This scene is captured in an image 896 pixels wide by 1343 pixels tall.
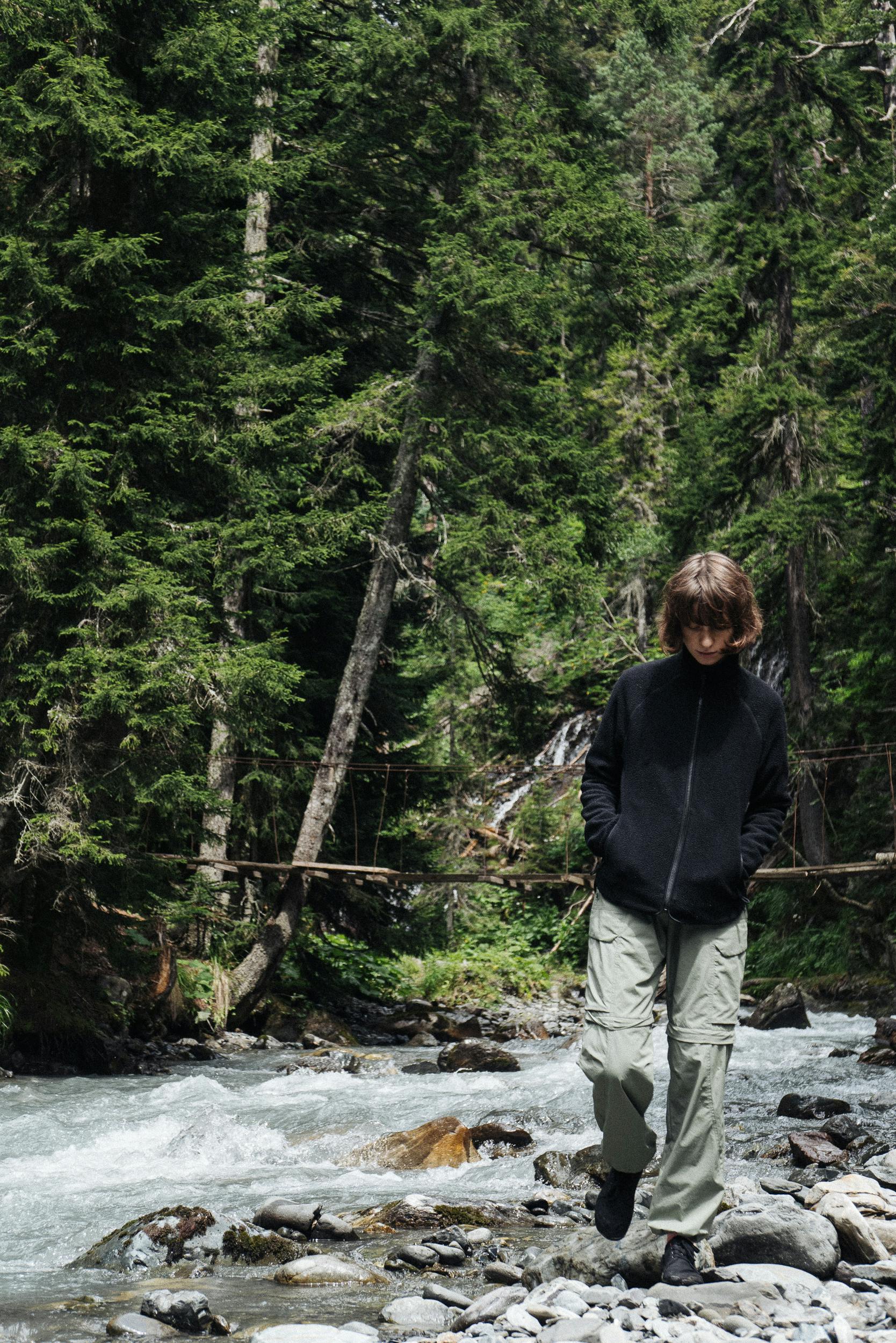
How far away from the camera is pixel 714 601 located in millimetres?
3277

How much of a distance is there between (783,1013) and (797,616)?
5612mm

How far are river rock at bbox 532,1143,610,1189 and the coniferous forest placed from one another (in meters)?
3.83

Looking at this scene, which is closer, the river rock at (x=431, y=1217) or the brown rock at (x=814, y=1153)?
the river rock at (x=431, y=1217)

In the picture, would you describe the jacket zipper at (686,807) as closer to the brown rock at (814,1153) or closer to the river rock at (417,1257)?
the river rock at (417,1257)

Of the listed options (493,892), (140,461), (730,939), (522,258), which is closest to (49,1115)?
(140,461)

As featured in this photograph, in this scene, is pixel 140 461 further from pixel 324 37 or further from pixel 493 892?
pixel 493 892

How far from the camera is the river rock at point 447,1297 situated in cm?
380

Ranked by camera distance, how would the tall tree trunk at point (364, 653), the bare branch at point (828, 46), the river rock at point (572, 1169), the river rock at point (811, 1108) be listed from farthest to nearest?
the bare branch at point (828, 46) → the tall tree trunk at point (364, 653) → the river rock at point (811, 1108) → the river rock at point (572, 1169)

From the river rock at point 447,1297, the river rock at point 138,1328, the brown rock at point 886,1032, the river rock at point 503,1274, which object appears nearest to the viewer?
the river rock at point 138,1328

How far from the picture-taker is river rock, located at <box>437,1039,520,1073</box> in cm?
1042

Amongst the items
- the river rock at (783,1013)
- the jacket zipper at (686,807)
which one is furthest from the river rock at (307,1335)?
the river rock at (783,1013)

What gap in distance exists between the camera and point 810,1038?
1175 cm

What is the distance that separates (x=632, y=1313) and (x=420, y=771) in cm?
1147

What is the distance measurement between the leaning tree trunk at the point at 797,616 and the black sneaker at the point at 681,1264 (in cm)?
1245
